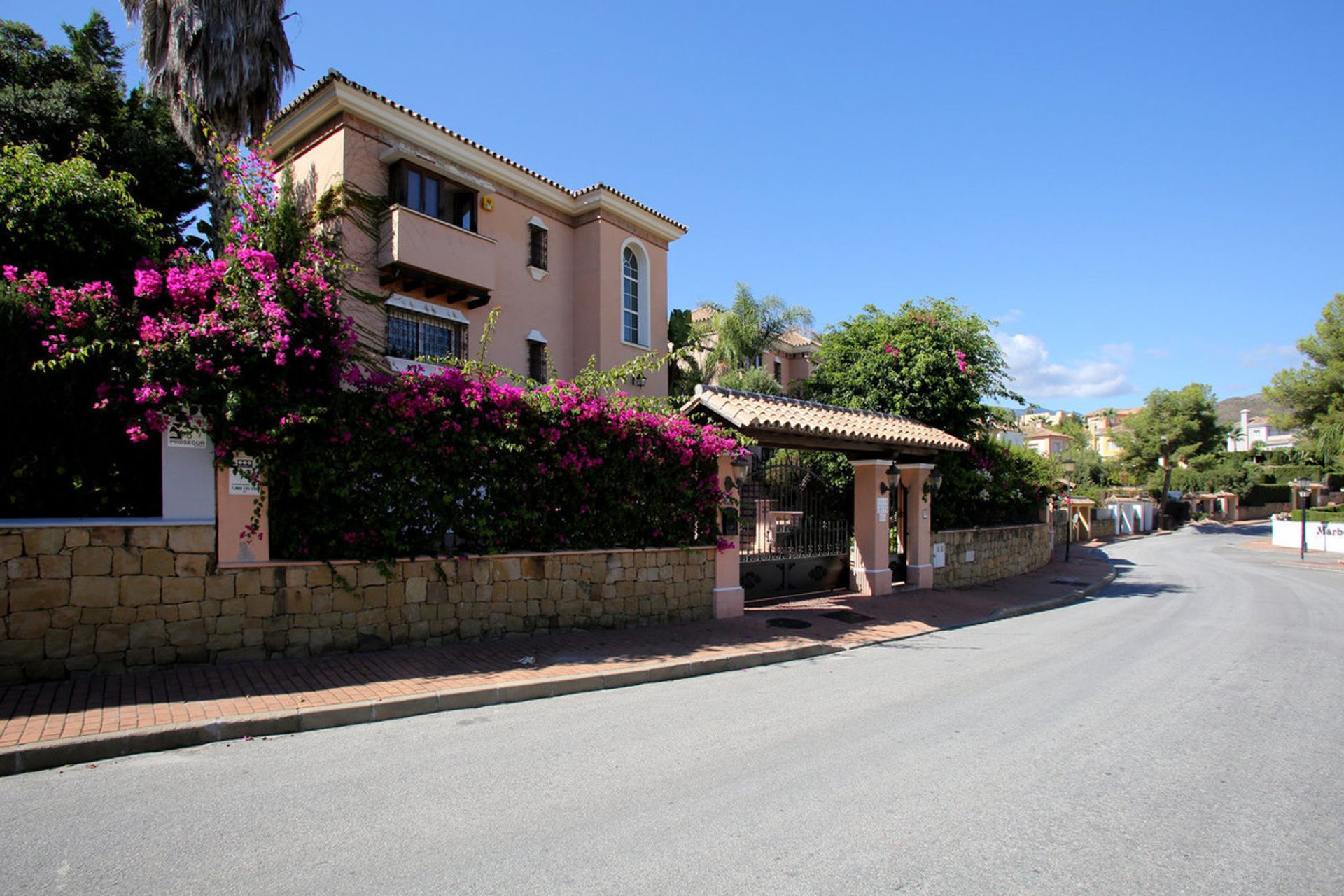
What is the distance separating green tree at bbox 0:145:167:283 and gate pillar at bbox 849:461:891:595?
11943mm

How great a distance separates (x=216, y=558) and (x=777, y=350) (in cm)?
3240

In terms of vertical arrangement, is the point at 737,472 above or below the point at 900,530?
above

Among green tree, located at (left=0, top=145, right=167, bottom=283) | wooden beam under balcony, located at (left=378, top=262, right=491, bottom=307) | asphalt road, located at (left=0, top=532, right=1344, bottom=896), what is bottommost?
asphalt road, located at (left=0, top=532, right=1344, bottom=896)

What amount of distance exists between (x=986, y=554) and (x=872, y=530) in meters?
5.52

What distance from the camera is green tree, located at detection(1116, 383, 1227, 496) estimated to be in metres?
52.4

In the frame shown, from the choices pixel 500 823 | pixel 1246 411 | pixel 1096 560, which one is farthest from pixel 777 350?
pixel 1246 411

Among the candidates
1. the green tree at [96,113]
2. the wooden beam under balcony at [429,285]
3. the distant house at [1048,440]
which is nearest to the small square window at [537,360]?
the wooden beam under balcony at [429,285]

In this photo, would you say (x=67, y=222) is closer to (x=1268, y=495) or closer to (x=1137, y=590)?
(x=1137, y=590)

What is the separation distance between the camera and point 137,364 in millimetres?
6723

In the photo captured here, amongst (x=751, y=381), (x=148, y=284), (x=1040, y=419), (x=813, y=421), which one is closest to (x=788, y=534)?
(x=813, y=421)

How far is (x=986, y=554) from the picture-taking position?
17.8 metres

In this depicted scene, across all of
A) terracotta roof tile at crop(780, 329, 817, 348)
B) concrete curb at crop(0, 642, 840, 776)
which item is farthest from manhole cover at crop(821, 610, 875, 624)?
terracotta roof tile at crop(780, 329, 817, 348)

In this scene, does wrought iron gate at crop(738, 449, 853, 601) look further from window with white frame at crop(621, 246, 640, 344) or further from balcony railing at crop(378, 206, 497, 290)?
window with white frame at crop(621, 246, 640, 344)

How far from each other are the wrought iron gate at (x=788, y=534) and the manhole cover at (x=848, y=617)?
4.56 ft
